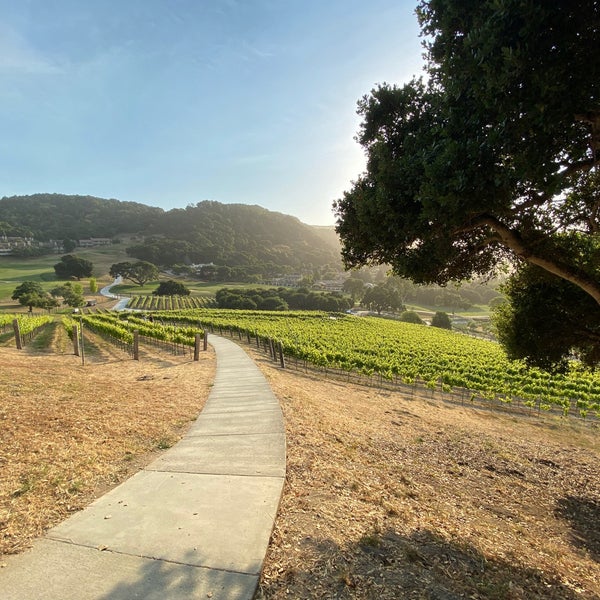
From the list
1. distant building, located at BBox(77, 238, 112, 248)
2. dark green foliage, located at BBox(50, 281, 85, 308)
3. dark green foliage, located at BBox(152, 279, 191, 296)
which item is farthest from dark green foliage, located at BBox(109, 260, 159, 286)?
distant building, located at BBox(77, 238, 112, 248)

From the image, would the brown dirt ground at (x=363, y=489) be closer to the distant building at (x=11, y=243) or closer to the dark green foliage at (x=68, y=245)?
the dark green foliage at (x=68, y=245)

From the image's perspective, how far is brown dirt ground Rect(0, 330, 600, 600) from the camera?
3.74 meters

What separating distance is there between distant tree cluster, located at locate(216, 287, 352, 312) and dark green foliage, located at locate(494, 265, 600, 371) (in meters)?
79.9

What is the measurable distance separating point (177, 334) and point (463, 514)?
949 inches

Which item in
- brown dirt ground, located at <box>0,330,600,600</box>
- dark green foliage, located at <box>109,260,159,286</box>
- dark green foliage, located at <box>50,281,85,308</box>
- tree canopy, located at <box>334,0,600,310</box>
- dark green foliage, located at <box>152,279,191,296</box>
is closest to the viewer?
brown dirt ground, located at <box>0,330,600,600</box>

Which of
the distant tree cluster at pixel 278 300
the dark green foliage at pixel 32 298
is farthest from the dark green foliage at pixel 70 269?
the distant tree cluster at pixel 278 300

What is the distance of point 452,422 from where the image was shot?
1375 centimetres

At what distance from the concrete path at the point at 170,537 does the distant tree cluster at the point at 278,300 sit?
3264 inches

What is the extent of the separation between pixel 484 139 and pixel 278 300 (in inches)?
3459

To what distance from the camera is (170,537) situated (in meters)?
3.91

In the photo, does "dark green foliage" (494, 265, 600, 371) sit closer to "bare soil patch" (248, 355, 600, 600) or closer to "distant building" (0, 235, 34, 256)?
"bare soil patch" (248, 355, 600, 600)

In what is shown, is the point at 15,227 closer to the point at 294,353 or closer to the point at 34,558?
the point at 294,353

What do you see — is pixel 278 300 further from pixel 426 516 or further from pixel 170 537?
pixel 170 537

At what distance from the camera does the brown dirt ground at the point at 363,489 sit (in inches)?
147
